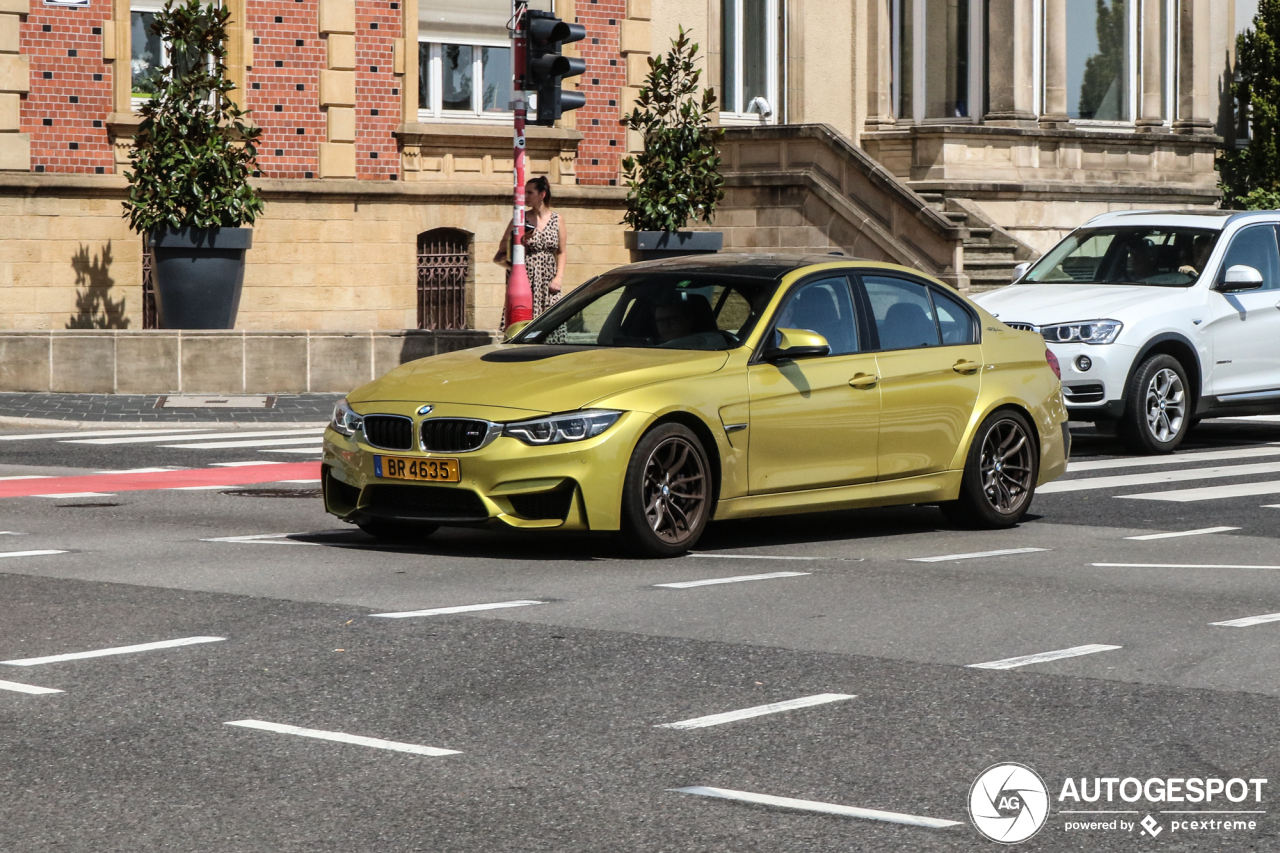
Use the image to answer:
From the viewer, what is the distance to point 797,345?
33.8 ft

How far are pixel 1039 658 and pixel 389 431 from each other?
12.2 ft

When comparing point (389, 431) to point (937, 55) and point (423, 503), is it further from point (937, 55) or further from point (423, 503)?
point (937, 55)

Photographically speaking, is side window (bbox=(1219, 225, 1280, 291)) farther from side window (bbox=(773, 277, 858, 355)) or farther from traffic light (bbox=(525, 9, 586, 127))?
side window (bbox=(773, 277, 858, 355))

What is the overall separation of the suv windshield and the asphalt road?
18.5 ft

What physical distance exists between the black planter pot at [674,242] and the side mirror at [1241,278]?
10.0 meters

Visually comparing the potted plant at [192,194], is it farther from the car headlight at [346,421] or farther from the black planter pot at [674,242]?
the car headlight at [346,421]

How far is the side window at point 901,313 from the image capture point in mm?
11180

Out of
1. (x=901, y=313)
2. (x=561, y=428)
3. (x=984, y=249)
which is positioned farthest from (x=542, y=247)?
(x=984, y=249)

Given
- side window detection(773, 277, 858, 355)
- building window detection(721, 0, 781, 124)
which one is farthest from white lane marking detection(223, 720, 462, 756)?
building window detection(721, 0, 781, 124)

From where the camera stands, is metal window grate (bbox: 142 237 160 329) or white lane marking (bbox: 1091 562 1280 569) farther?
metal window grate (bbox: 142 237 160 329)

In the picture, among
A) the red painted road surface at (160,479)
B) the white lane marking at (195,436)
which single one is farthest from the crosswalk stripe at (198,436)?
the red painted road surface at (160,479)

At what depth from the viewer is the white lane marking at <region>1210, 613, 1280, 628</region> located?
26.7 feet

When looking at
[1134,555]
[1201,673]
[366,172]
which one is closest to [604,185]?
[366,172]

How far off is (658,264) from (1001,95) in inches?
840
